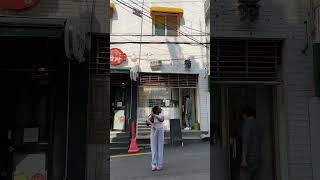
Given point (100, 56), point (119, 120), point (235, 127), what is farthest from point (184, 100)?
point (100, 56)

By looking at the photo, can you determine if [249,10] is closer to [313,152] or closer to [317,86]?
[317,86]

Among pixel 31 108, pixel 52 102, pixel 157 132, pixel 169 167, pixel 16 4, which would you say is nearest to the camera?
pixel 16 4

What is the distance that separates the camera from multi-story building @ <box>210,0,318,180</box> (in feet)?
20.9

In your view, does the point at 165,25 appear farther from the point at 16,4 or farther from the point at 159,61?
the point at 16,4

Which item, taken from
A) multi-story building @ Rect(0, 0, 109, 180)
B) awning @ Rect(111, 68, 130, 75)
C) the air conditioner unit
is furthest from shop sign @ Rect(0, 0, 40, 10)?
the air conditioner unit

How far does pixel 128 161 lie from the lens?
898cm

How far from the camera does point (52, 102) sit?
19.9 feet

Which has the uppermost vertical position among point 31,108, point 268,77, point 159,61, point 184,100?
point 159,61

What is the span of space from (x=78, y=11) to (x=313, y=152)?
4.09 meters

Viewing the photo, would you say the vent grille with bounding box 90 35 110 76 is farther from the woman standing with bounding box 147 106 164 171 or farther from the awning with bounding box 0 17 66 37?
the woman standing with bounding box 147 106 164 171

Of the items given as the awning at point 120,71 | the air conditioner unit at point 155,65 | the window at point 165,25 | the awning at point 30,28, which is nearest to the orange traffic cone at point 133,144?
the awning at point 120,71

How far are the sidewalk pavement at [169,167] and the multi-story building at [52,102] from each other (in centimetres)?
146

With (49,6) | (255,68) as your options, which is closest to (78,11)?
(49,6)

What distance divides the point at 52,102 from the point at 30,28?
51.2 inches
